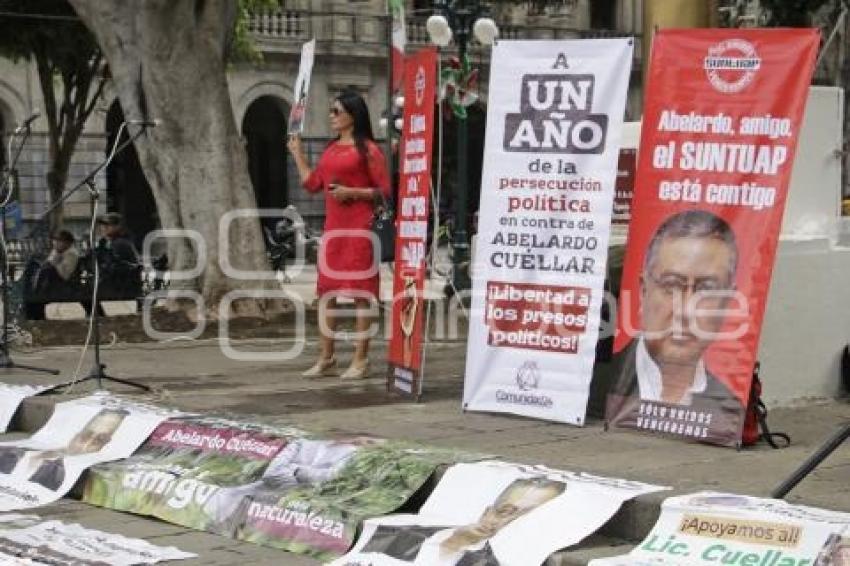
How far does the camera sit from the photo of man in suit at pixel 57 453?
7.38 meters

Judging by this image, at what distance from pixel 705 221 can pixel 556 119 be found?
1.08 m

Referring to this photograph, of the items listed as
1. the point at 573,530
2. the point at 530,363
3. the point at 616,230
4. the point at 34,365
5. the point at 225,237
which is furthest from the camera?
the point at 225,237

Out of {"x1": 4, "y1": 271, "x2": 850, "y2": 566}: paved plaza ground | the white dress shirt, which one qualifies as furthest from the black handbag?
the white dress shirt

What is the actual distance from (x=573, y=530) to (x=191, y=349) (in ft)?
23.6

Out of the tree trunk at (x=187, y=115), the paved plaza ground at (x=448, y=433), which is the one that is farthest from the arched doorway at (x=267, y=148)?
the paved plaza ground at (x=448, y=433)

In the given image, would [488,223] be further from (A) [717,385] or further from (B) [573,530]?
(B) [573,530]

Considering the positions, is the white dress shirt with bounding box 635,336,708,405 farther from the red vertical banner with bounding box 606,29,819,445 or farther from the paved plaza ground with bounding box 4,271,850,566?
the paved plaza ground with bounding box 4,271,850,566

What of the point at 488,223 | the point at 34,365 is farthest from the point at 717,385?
the point at 34,365

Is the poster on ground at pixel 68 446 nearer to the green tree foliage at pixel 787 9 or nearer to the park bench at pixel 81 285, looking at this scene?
the park bench at pixel 81 285

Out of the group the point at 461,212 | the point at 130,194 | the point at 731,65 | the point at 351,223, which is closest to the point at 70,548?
the point at 351,223

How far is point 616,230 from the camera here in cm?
884

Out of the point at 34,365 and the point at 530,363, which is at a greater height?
the point at 530,363

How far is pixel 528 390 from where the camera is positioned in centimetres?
782

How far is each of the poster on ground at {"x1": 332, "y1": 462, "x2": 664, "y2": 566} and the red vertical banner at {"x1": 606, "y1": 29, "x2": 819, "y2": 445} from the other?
123cm
